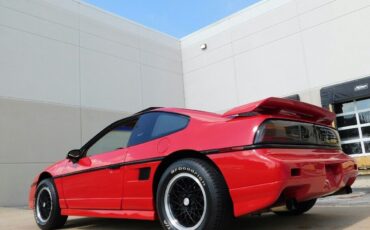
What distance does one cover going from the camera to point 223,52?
17.5 metres

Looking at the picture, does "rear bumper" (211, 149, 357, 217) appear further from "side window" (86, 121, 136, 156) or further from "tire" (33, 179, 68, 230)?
"tire" (33, 179, 68, 230)

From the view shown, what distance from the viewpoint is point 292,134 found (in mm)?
3473

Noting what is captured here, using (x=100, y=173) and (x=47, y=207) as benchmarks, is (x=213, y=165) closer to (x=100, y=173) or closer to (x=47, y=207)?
(x=100, y=173)

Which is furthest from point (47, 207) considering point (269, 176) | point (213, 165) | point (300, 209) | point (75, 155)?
point (269, 176)

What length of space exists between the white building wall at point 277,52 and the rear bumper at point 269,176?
35.1ft

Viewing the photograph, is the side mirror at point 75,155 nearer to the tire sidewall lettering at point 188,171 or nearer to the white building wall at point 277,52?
the tire sidewall lettering at point 188,171

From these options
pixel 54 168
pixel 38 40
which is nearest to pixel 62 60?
pixel 38 40

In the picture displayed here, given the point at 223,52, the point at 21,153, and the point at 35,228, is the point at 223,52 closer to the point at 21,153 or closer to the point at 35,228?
the point at 21,153

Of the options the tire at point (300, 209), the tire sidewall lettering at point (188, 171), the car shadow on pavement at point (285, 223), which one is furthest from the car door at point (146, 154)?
the tire at point (300, 209)

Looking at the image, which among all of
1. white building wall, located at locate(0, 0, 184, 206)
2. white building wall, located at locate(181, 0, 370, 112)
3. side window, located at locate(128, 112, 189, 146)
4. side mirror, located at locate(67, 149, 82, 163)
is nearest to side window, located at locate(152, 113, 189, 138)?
side window, located at locate(128, 112, 189, 146)

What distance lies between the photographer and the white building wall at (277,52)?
13.2m

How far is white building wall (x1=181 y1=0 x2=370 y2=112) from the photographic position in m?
13.2

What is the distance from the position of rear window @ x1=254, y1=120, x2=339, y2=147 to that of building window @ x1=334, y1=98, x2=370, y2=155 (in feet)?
31.8

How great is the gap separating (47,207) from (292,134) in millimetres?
3448
